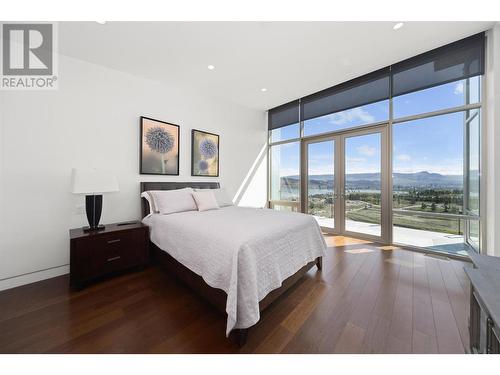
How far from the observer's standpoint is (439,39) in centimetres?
247

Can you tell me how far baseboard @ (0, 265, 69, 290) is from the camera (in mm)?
2101

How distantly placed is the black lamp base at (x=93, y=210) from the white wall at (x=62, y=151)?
38cm

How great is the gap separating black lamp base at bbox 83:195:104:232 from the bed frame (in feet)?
2.01

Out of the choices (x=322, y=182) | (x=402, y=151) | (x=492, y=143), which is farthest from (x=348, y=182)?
(x=492, y=143)

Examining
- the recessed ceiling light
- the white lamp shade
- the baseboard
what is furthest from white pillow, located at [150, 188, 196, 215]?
the recessed ceiling light

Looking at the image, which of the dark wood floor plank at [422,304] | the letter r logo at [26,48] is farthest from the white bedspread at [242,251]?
the letter r logo at [26,48]

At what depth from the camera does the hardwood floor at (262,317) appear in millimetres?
1340

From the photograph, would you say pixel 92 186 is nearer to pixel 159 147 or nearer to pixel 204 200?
pixel 159 147

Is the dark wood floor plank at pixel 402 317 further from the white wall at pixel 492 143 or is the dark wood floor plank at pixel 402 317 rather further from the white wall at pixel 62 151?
the white wall at pixel 62 151

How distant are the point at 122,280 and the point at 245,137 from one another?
3576 mm

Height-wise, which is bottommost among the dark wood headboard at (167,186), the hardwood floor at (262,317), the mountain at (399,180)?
the hardwood floor at (262,317)

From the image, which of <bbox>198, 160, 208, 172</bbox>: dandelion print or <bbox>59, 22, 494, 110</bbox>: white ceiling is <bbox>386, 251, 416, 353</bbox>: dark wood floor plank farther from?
<bbox>198, 160, 208, 172</bbox>: dandelion print

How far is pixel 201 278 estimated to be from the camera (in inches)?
70.9
